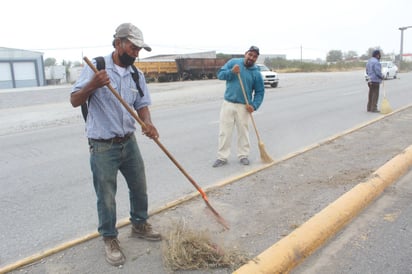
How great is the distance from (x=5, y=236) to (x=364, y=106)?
472 inches

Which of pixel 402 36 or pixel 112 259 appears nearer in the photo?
pixel 112 259

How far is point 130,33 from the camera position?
2.84m

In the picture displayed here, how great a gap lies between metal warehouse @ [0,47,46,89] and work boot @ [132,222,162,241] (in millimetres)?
45847

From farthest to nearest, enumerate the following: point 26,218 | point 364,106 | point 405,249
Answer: point 364,106 → point 26,218 → point 405,249

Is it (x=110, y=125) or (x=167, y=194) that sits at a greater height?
(x=110, y=125)

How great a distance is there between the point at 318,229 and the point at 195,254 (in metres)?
1.26

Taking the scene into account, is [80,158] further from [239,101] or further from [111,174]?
[111,174]

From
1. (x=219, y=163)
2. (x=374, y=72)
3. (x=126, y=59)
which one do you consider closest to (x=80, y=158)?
(x=219, y=163)

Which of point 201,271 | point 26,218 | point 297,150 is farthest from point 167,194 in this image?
point 297,150

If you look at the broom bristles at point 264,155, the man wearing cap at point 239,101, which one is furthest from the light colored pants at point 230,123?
the broom bristles at point 264,155

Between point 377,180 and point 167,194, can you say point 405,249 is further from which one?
point 167,194

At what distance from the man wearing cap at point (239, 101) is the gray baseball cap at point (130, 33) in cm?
307

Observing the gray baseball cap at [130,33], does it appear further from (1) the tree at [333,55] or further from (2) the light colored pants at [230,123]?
(1) the tree at [333,55]

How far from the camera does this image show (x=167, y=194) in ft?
15.8
